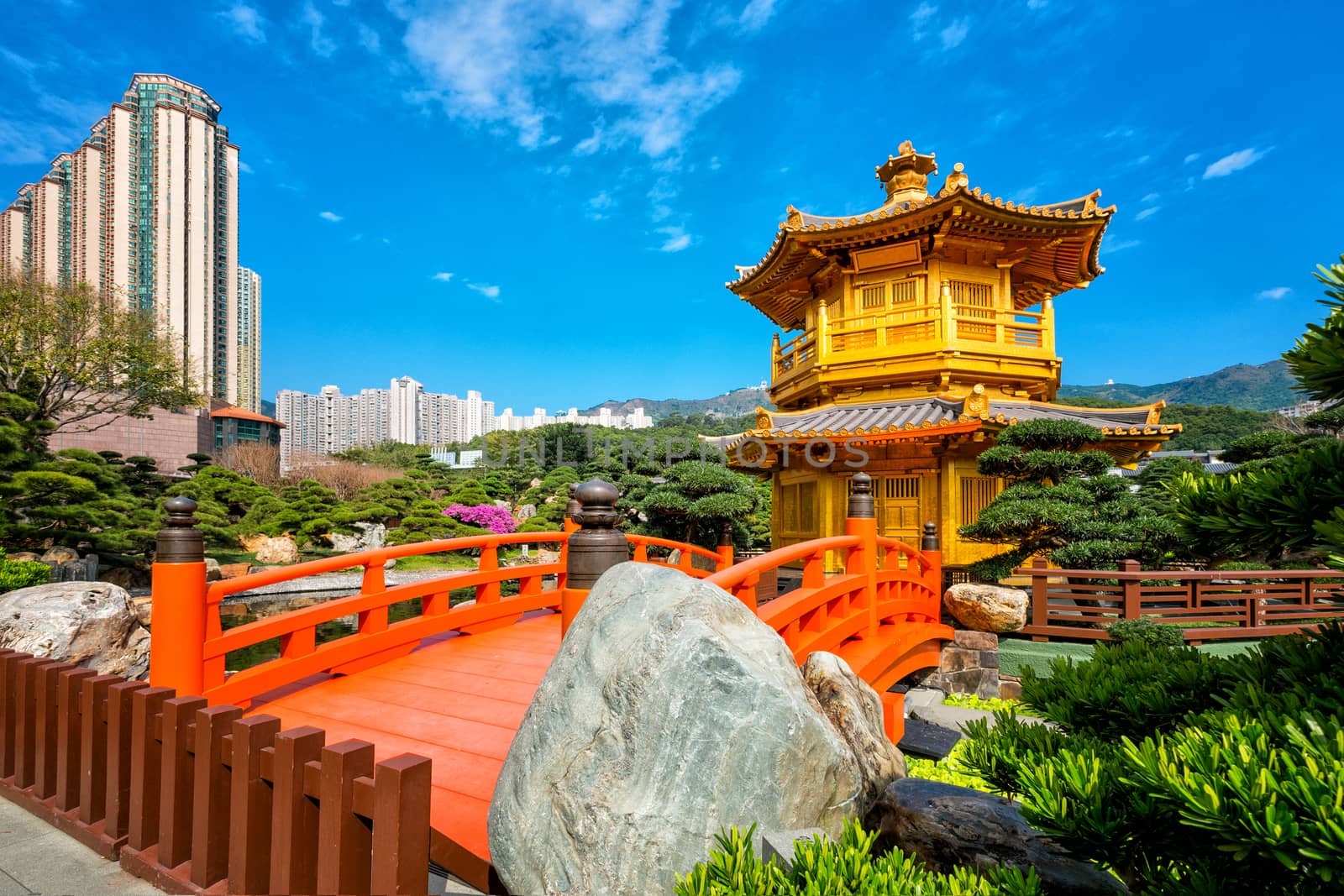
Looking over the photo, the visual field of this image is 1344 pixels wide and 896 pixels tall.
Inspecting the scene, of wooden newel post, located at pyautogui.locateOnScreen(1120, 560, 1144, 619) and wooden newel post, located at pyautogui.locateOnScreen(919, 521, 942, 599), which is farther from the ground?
wooden newel post, located at pyautogui.locateOnScreen(919, 521, 942, 599)

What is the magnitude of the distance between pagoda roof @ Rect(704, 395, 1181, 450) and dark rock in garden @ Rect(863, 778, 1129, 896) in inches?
297

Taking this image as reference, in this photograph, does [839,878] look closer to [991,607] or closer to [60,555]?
[991,607]

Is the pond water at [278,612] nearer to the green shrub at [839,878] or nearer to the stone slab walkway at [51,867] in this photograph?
the stone slab walkway at [51,867]

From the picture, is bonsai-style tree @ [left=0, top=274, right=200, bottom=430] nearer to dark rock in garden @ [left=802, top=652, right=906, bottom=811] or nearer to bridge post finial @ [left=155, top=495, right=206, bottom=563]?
→ bridge post finial @ [left=155, top=495, right=206, bottom=563]

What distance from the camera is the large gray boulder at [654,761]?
199cm

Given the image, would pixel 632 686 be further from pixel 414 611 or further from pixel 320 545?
pixel 320 545

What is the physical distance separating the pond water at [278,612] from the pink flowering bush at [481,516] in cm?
534

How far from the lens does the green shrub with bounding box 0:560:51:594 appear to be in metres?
9.45

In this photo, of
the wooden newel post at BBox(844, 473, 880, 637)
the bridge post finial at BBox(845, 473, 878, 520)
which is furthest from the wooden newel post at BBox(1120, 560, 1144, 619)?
the bridge post finial at BBox(845, 473, 878, 520)

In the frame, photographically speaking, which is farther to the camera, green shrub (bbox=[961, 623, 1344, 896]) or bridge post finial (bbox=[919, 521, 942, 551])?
bridge post finial (bbox=[919, 521, 942, 551])

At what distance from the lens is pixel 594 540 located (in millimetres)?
3436

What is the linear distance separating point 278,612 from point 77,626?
416 inches

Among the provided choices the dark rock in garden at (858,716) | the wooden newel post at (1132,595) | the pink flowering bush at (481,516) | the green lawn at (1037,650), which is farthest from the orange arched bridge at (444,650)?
the pink flowering bush at (481,516)

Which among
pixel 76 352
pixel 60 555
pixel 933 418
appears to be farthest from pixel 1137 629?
pixel 76 352
